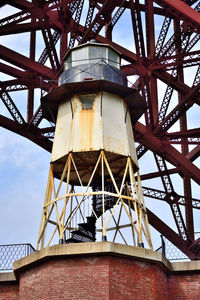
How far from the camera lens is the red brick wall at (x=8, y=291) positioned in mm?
28031

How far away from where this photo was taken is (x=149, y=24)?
3366cm

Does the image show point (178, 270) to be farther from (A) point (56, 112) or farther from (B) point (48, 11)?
(B) point (48, 11)

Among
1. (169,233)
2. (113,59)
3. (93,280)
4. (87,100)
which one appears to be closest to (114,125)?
(87,100)

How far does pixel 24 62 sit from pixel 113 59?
4.47 m

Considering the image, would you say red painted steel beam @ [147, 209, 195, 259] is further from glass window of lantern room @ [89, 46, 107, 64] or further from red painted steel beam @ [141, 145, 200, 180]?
glass window of lantern room @ [89, 46, 107, 64]

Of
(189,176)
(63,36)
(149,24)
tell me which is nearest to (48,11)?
(63,36)

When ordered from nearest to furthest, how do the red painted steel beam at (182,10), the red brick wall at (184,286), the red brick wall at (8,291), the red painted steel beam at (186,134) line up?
the red brick wall at (184,286)
the red brick wall at (8,291)
the red painted steel beam at (182,10)
the red painted steel beam at (186,134)

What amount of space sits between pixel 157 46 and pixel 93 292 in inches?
497

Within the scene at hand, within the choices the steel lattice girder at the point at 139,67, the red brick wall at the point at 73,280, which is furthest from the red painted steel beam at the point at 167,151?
the red brick wall at the point at 73,280

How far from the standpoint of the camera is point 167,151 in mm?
34969

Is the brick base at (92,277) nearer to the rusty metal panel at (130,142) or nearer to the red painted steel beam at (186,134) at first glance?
the rusty metal panel at (130,142)

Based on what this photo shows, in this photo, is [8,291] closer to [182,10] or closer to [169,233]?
[169,233]

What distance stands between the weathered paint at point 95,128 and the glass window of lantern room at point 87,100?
11cm

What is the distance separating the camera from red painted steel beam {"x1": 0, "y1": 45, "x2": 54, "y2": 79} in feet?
111
